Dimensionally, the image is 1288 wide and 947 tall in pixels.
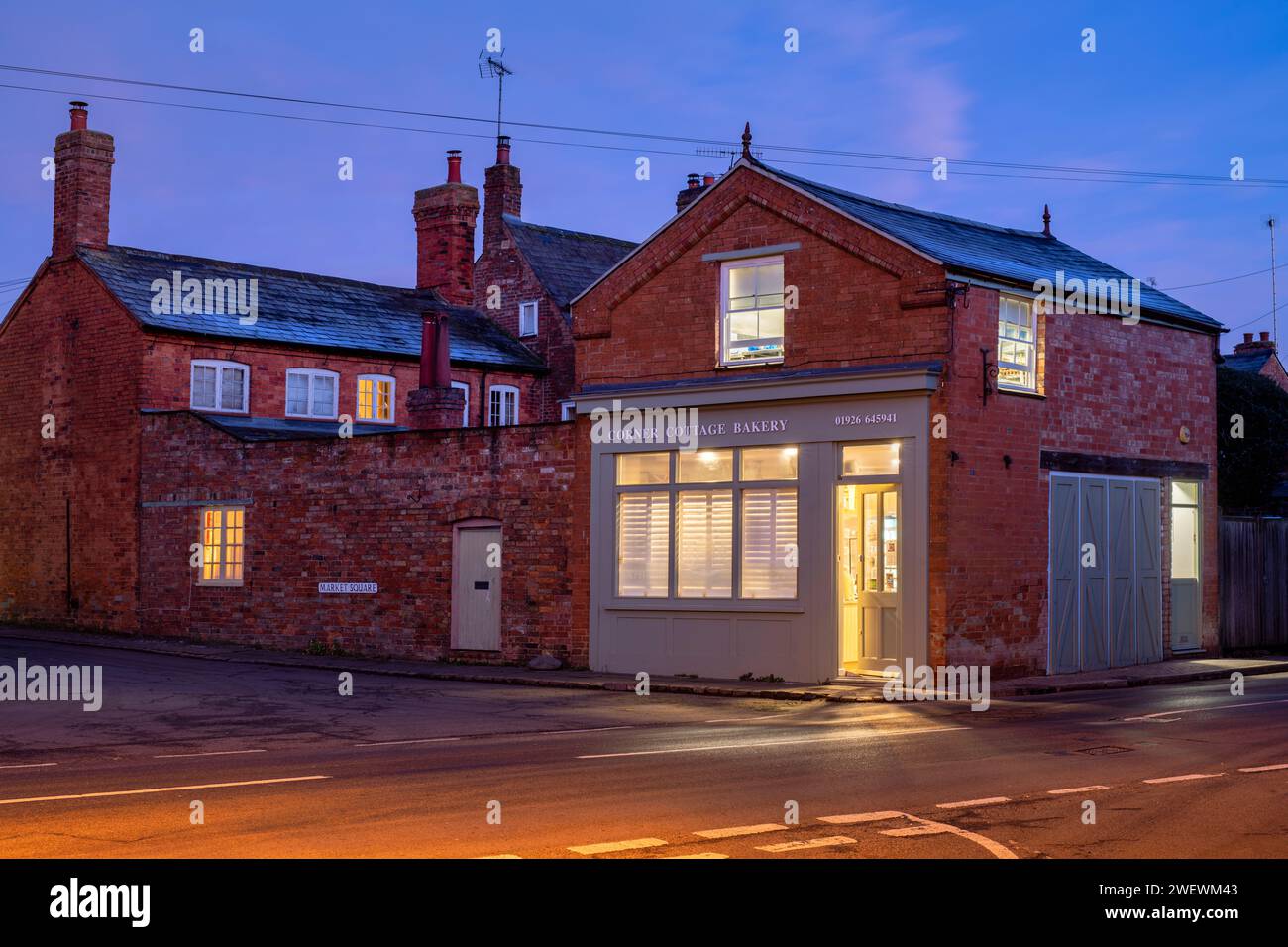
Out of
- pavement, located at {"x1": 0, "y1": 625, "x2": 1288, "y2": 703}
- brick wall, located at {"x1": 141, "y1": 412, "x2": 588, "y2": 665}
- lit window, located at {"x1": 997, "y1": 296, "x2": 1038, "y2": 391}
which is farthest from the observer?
brick wall, located at {"x1": 141, "y1": 412, "x2": 588, "y2": 665}

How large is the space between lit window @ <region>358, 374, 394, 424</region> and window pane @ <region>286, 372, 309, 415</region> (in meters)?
1.47

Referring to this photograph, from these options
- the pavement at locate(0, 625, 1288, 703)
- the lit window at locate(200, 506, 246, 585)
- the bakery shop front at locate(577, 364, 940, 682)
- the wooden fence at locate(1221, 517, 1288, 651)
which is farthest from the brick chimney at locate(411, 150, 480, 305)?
the wooden fence at locate(1221, 517, 1288, 651)

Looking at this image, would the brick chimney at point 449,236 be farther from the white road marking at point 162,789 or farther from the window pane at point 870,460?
the white road marking at point 162,789

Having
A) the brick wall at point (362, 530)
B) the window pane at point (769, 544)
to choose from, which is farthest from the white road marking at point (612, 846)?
the brick wall at point (362, 530)

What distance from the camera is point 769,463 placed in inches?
888

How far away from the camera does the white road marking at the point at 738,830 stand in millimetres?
9061

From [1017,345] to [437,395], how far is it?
10.9 metres

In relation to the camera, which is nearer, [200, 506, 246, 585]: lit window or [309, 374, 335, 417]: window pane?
[200, 506, 246, 585]: lit window

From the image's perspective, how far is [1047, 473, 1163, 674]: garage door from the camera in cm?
2297

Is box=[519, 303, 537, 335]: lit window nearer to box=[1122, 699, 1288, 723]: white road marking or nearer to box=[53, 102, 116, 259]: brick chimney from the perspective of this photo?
box=[53, 102, 116, 259]: brick chimney

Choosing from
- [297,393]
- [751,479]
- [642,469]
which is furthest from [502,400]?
[751,479]

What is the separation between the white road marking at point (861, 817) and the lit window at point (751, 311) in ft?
43.6
